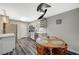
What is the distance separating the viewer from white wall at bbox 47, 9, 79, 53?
1.54m

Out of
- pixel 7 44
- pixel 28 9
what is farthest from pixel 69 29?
pixel 7 44

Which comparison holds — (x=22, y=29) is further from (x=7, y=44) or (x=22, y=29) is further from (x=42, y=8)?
(x=42, y=8)

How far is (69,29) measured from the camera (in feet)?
5.17

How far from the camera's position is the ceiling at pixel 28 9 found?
1.57m

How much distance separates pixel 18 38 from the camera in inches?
66.5

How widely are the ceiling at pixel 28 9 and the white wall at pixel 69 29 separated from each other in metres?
0.09

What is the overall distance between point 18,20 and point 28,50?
579mm

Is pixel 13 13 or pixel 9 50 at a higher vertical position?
pixel 13 13

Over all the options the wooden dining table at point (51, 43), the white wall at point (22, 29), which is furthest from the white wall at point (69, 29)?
the white wall at point (22, 29)

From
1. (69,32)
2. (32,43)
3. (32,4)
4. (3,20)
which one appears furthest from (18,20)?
(69,32)

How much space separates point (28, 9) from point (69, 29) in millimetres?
815

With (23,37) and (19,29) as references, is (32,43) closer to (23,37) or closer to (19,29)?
(23,37)

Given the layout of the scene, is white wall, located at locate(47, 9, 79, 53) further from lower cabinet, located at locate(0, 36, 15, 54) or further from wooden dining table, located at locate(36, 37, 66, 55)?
lower cabinet, located at locate(0, 36, 15, 54)

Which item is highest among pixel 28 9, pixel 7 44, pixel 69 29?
pixel 28 9
